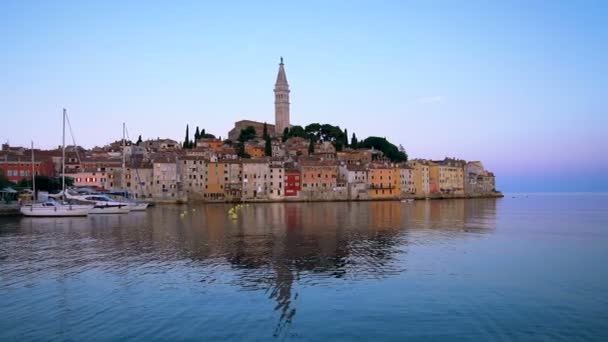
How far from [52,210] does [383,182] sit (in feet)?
190

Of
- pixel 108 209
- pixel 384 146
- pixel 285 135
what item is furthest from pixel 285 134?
pixel 108 209

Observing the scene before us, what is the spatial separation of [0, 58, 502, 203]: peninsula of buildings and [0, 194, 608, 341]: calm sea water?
4679 centimetres

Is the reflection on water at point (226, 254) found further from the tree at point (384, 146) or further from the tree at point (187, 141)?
the tree at point (384, 146)

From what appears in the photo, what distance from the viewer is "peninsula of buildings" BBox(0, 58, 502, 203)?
71.2m

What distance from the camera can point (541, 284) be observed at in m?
15.3

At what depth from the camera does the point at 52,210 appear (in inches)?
1689

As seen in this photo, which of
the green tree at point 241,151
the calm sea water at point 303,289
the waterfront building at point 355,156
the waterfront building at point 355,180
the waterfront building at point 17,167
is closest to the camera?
the calm sea water at point 303,289

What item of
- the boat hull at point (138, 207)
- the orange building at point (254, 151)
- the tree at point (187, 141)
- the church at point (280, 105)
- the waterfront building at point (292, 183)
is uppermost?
the church at point (280, 105)

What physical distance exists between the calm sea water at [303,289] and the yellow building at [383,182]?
61.6m

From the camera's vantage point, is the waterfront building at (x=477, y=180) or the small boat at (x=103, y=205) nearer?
the small boat at (x=103, y=205)

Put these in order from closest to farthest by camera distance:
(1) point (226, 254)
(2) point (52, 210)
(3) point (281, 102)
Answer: (1) point (226, 254) → (2) point (52, 210) → (3) point (281, 102)

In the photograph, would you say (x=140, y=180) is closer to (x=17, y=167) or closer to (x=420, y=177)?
(x=17, y=167)

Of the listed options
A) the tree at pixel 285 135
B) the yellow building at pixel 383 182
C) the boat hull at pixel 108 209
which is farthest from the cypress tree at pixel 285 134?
the boat hull at pixel 108 209

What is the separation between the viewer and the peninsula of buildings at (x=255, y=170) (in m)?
71.2
